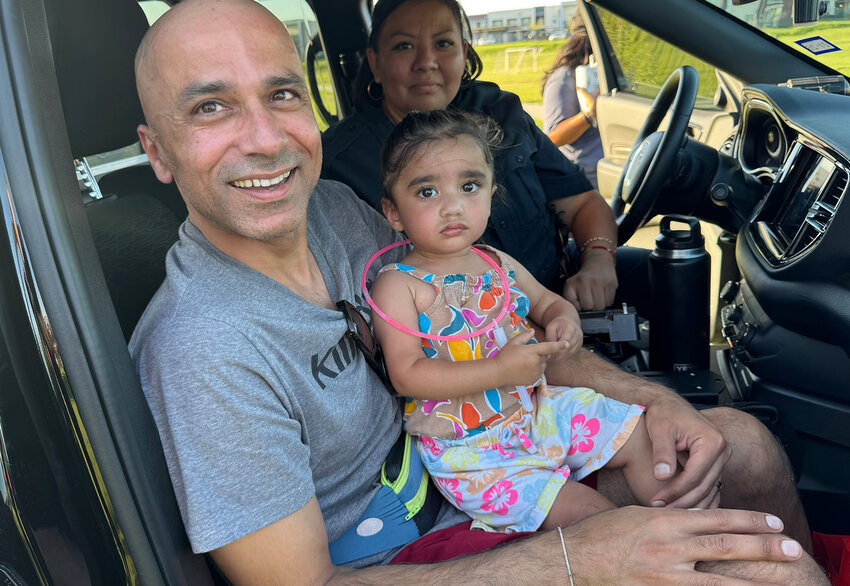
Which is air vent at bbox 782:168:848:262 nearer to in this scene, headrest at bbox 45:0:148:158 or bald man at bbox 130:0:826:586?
bald man at bbox 130:0:826:586

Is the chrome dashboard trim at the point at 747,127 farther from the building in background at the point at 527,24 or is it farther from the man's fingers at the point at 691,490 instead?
the building in background at the point at 527,24

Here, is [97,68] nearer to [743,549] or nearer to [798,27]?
[743,549]

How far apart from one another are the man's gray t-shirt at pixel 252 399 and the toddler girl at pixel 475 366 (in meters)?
0.11

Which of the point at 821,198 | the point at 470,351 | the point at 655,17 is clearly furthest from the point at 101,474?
the point at 655,17

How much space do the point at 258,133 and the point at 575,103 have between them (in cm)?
415

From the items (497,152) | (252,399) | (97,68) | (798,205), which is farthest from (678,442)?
(97,68)

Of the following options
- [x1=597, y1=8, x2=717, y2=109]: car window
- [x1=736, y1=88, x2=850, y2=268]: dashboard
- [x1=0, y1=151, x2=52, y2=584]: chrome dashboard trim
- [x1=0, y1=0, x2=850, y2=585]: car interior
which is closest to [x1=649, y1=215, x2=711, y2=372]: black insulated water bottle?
[x1=0, y1=0, x2=850, y2=585]: car interior

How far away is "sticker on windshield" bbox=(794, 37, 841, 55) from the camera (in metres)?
2.21

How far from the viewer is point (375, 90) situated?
2.57m

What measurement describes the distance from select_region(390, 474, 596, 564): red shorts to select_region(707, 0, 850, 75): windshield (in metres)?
1.79

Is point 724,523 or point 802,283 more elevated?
point 802,283

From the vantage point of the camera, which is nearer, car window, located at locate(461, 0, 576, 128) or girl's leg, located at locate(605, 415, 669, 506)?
girl's leg, located at locate(605, 415, 669, 506)

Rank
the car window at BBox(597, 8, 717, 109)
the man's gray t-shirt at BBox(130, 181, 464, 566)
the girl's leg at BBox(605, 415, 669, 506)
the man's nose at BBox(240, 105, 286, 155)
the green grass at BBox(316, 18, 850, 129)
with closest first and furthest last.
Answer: the man's gray t-shirt at BBox(130, 181, 464, 566), the man's nose at BBox(240, 105, 286, 155), the girl's leg at BBox(605, 415, 669, 506), the green grass at BBox(316, 18, 850, 129), the car window at BBox(597, 8, 717, 109)

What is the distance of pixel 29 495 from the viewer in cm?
99
